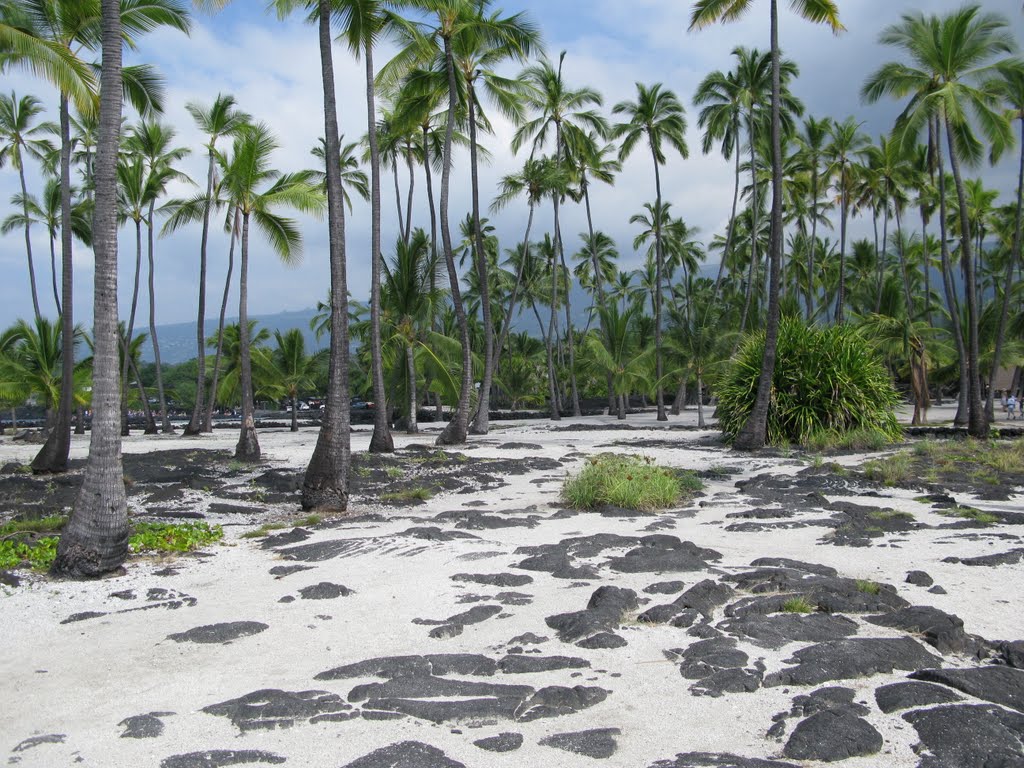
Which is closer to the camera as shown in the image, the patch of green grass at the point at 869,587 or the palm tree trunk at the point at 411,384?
the patch of green grass at the point at 869,587

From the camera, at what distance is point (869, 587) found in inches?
228

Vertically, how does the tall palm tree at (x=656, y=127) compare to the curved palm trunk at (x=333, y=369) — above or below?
above

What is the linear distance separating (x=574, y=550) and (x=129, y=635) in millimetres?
3965

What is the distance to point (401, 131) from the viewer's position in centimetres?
2158

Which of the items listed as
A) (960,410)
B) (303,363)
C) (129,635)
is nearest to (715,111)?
(960,410)

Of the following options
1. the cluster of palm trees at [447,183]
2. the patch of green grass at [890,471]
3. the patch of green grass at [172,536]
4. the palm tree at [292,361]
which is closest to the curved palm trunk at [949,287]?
the cluster of palm trees at [447,183]

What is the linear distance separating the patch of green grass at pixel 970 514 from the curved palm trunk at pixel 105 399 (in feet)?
29.2

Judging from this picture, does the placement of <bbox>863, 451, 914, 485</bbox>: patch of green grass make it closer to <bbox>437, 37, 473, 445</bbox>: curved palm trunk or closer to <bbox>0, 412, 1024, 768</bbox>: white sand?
<bbox>0, 412, 1024, 768</bbox>: white sand

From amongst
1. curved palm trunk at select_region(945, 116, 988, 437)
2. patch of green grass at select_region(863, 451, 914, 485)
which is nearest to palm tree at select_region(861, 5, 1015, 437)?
curved palm trunk at select_region(945, 116, 988, 437)

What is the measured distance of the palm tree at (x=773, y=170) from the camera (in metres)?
17.0

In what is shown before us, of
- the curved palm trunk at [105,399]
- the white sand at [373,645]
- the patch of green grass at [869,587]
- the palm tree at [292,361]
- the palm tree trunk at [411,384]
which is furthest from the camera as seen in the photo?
the palm tree at [292,361]

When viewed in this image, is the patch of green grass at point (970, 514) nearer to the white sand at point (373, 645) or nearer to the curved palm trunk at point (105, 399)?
the white sand at point (373, 645)

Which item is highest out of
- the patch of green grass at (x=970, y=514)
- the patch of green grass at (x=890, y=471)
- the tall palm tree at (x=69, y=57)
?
the tall palm tree at (x=69, y=57)

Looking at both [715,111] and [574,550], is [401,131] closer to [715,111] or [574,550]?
[715,111]
